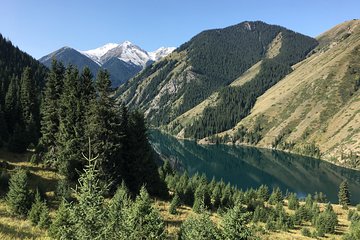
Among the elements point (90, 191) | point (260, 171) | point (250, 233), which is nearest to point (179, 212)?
point (250, 233)

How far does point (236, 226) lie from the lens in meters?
24.3

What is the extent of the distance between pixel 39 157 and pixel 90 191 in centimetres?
4321

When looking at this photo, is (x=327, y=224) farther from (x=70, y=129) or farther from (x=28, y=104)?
(x=28, y=104)

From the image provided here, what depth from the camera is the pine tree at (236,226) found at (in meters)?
24.1

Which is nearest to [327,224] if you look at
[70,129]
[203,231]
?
→ [203,231]

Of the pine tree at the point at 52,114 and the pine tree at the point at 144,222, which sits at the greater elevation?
the pine tree at the point at 52,114

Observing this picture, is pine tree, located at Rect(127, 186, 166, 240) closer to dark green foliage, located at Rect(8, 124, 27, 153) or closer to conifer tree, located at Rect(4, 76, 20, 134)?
dark green foliage, located at Rect(8, 124, 27, 153)

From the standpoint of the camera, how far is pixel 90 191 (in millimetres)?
15570

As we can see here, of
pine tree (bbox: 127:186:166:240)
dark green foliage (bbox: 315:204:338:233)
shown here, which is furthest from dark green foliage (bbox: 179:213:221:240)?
dark green foliage (bbox: 315:204:338:233)

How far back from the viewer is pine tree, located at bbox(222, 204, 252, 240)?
950 inches

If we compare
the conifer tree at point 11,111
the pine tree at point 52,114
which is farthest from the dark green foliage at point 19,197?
the conifer tree at point 11,111

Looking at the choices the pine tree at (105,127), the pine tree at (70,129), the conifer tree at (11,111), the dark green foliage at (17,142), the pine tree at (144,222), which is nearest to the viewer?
the pine tree at (144,222)

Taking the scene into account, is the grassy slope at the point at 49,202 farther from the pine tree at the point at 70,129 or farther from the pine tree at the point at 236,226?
the pine tree at the point at 236,226

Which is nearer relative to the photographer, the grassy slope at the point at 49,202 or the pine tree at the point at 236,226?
the pine tree at the point at 236,226
